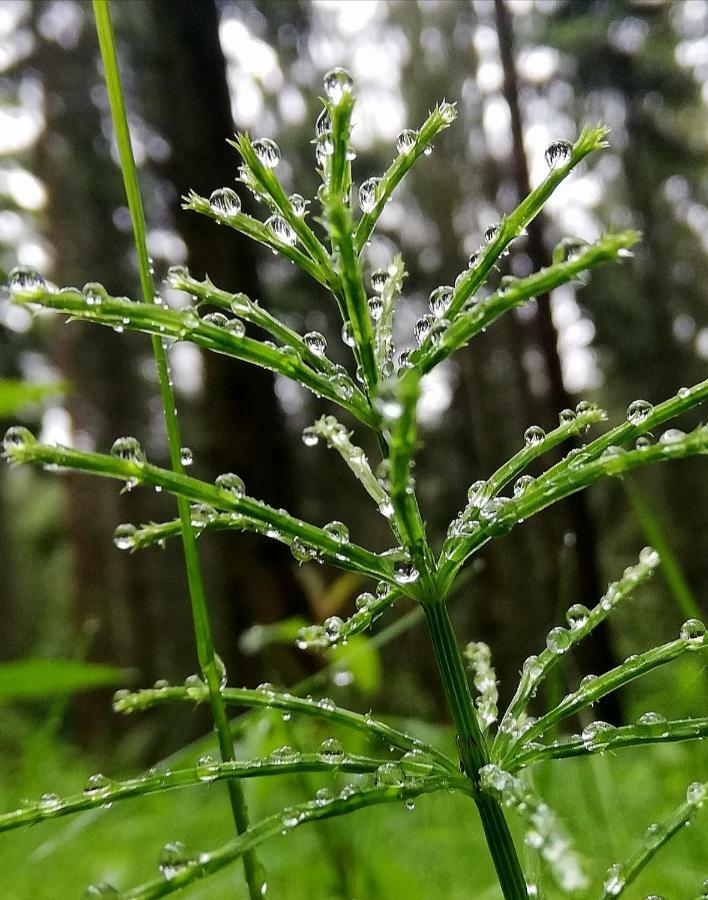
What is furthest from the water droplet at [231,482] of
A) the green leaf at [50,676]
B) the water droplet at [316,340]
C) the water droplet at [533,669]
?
the green leaf at [50,676]

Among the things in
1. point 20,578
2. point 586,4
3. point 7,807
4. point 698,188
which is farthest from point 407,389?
point 20,578

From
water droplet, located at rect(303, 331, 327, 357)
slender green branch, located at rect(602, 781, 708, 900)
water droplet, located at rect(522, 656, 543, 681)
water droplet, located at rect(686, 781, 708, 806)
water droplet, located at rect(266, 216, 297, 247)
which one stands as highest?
water droplet, located at rect(266, 216, 297, 247)

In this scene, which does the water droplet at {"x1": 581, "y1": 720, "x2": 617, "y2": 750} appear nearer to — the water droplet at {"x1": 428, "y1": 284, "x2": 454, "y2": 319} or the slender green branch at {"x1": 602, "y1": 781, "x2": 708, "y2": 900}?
the slender green branch at {"x1": 602, "y1": 781, "x2": 708, "y2": 900}

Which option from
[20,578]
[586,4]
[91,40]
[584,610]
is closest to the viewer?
[584,610]

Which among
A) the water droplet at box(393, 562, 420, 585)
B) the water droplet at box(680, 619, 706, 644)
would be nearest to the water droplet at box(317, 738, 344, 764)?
the water droplet at box(393, 562, 420, 585)

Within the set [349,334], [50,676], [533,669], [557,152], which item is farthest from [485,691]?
[50,676]

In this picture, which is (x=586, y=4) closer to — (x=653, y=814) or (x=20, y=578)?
(x=653, y=814)

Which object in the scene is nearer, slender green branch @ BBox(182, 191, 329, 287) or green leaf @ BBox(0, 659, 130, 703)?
slender green branch @ BBox(182, 191, 329, 287)
